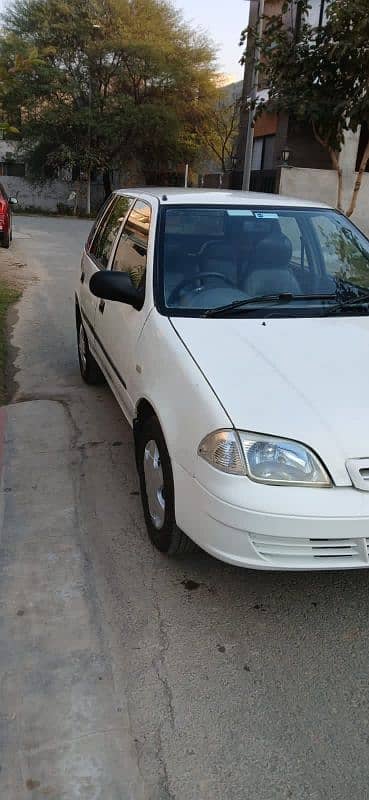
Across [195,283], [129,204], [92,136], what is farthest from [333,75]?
[92,136]

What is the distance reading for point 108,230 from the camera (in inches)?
207

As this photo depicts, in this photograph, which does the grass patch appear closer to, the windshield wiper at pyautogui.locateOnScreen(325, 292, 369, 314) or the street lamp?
the windshield wiper at pyautogui.locateOnScreen(325, 292, 369, 314)

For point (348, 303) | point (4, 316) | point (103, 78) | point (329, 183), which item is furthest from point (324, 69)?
point (103, 78)

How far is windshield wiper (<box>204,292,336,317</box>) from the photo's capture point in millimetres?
3572

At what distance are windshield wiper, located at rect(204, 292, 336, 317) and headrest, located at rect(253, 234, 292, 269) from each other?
0.91ft

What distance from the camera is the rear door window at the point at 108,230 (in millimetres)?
4926

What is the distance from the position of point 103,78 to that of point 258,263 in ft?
110

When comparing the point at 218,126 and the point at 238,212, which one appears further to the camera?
the point at 218,126

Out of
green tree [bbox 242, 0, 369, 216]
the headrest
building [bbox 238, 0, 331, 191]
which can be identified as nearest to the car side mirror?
the headrest

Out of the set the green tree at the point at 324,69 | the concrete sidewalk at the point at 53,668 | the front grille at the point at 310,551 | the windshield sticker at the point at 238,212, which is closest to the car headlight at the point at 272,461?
the front grille at the point at 310,551

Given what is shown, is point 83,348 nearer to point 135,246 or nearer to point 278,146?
point 135,246

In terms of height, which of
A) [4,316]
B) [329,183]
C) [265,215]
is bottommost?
[4,316]

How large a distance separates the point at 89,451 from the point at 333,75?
7.90m

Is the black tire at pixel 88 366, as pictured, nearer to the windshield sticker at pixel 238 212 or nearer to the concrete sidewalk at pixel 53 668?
the concrete sidewalk at pixel 53 668
